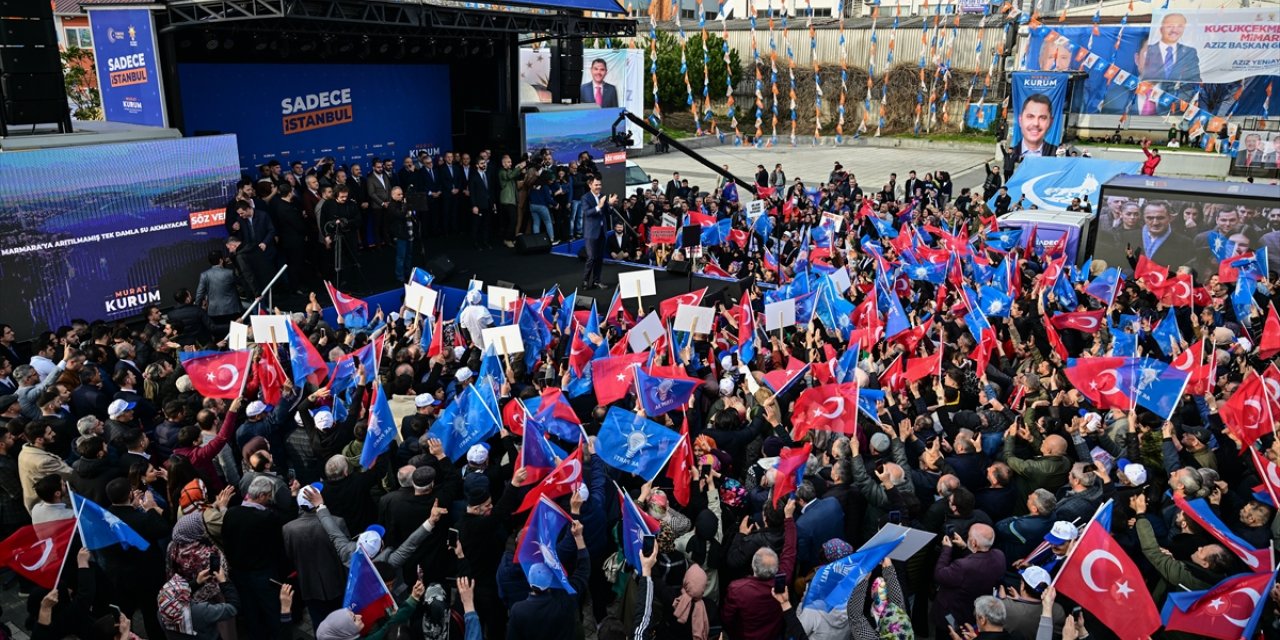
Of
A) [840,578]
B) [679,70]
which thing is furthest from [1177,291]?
[679,70]

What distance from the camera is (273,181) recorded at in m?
14.2

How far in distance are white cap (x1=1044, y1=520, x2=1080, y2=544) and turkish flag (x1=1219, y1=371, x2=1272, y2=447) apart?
2764mm

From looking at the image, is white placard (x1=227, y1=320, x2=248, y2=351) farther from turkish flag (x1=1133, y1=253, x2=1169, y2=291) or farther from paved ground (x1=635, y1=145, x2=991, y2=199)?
paved ground (x1=635, y1=145, x2=991, y2=199)

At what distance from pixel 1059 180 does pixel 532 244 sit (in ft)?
40.3

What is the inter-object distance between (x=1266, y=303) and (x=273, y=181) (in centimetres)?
1463

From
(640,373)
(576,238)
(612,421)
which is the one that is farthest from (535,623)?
(576,238)

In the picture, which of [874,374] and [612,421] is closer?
[612,421]

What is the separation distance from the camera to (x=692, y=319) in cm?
977

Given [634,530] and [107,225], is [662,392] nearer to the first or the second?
[634,530]

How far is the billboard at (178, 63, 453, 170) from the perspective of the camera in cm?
1630

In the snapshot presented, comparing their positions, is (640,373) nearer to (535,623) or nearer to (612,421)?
(612,421)

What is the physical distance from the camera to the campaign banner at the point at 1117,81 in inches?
1296

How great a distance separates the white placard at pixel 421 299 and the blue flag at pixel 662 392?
360 centimetres

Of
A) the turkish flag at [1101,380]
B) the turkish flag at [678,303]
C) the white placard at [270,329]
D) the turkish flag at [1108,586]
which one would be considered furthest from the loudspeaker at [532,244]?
the turkish flag at [1108,586]
